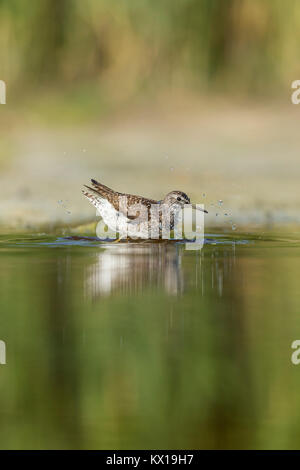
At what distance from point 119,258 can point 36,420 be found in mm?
3901

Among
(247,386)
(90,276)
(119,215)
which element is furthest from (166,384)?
(119,215)

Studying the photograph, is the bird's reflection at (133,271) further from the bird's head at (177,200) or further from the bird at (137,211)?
the bird's head at (177,200)

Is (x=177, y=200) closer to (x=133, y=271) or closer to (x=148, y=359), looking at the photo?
(x=133, y=271)

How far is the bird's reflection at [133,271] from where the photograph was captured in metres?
3.69

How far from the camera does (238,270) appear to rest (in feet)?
14.9

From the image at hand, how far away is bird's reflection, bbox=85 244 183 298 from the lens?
145 inches

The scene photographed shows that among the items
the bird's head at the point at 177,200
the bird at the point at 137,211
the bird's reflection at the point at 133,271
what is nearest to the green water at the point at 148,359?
the bird's reflection at the point at 133,271

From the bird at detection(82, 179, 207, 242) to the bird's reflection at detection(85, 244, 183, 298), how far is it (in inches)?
40.1

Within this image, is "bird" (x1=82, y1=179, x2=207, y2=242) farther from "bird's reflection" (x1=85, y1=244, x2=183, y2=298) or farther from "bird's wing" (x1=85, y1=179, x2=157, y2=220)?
"bird's reflection" (x1=85, y1=244, x2=183, y2=298)

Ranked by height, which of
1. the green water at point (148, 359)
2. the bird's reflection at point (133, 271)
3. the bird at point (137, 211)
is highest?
the bird at point (137, 211)

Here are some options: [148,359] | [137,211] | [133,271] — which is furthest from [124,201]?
[148,359]

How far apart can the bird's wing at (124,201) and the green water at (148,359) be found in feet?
10.4

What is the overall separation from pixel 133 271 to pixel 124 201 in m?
3.41

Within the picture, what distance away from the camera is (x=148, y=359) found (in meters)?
1.98
